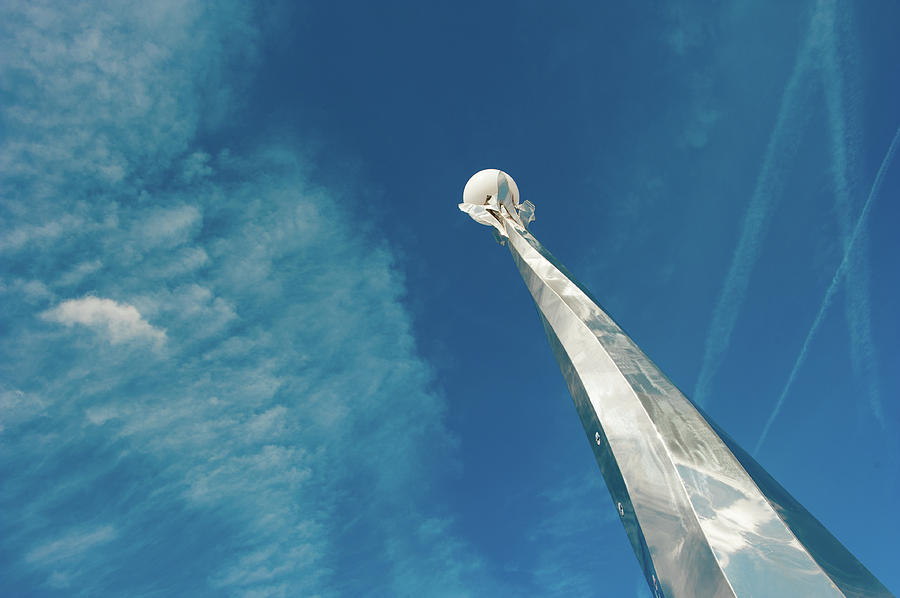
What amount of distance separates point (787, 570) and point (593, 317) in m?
5.41

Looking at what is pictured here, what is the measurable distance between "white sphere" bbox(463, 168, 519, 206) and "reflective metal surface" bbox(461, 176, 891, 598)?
27.2ft

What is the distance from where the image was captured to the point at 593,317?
962 cm

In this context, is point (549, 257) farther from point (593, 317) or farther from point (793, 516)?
point (793, 516)

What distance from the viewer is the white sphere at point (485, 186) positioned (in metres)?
16.7

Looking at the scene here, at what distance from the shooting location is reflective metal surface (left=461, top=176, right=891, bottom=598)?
4.93 meters

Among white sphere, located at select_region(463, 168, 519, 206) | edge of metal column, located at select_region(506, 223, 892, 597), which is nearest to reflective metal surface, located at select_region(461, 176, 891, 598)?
edge of metal column, located at select_region(506, 223, 892, 597)

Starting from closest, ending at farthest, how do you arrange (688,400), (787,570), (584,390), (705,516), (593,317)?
(787,570)
(705,516)
(688,400)
(584,390)
(593,317)

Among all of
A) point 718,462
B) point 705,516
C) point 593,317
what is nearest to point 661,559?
point 705,516

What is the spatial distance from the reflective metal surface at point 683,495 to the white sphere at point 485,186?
8283 mm

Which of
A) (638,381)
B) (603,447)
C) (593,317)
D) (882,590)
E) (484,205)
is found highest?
(484,205)

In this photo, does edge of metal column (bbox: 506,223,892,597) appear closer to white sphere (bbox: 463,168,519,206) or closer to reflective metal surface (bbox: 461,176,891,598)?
reflective metal surface (bbox: 461,176,891,598)

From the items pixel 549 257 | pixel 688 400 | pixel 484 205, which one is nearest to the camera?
pixel 688 400

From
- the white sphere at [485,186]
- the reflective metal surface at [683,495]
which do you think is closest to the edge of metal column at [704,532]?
the reflective metal surface at [683,495]

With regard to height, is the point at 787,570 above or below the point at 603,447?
below
